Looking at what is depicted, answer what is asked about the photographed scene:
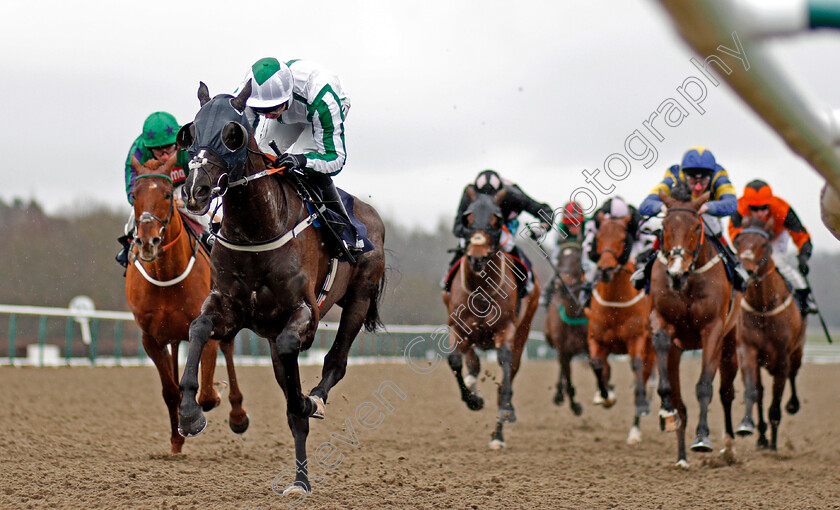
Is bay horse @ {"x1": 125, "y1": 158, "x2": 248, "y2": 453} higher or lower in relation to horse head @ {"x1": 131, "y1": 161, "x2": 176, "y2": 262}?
lower

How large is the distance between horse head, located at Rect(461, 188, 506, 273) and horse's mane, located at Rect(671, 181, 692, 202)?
1635 mm

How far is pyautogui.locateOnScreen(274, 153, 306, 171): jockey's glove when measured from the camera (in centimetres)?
505

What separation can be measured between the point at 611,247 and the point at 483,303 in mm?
1846

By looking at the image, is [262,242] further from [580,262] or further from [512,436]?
[580,262]

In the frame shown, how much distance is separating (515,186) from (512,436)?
2.64 metres

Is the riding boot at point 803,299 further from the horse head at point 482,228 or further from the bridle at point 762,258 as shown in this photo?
the horse head at point 482,228

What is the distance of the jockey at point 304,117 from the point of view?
509cm

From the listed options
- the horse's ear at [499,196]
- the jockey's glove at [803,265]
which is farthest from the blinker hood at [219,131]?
the jockey's glove at [803,265]

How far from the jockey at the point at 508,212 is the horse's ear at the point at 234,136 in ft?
13.7

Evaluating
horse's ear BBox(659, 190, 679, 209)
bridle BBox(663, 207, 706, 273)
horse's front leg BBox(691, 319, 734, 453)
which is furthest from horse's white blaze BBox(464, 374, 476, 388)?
horse's ear BBox(659, 190, 679, 209)

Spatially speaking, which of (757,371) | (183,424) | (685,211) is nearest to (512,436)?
(757,371)

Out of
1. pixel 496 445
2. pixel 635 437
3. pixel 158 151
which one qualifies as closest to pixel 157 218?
pixel 158 151

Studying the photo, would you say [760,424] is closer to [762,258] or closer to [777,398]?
[777,398]

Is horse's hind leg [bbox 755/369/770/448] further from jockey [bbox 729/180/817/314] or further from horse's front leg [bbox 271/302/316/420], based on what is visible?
horse's front leg [bbox 271/302/316/420]
